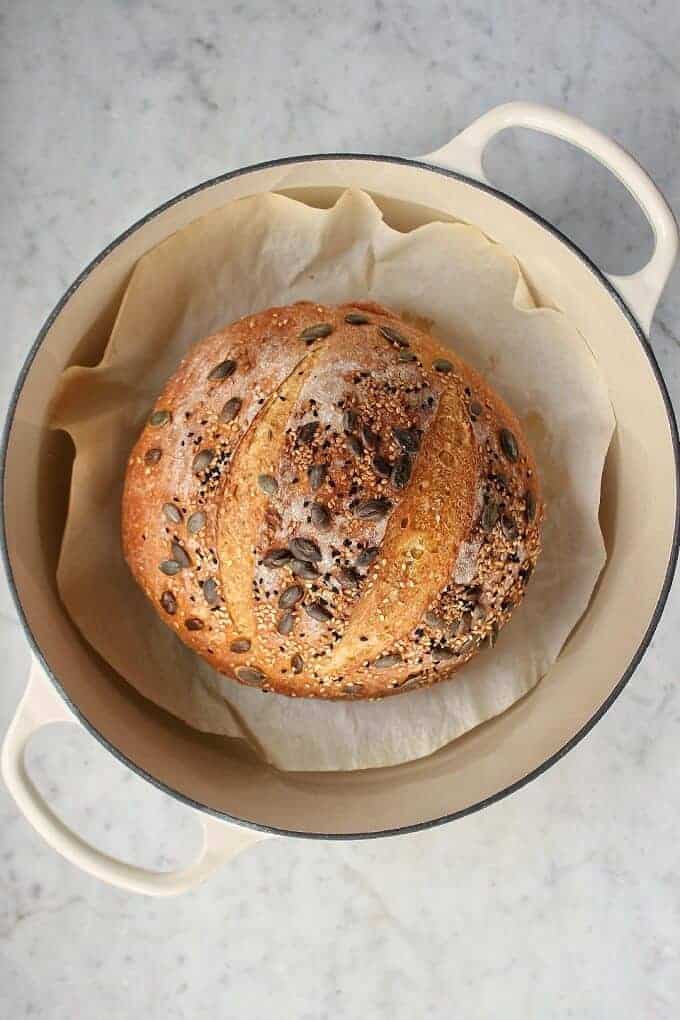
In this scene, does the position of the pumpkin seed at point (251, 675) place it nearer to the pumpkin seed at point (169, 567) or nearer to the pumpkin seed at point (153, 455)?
the pumpkin seed at point (169, 567)

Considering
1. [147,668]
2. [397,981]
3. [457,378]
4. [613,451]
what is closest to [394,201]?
[457,378]

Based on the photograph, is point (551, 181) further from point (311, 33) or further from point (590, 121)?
point (311, 33)

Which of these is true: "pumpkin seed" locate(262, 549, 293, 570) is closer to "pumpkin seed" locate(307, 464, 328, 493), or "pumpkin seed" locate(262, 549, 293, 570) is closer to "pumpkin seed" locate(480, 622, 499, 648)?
"pumpkin seed" locate(307, 464, 328, 493)

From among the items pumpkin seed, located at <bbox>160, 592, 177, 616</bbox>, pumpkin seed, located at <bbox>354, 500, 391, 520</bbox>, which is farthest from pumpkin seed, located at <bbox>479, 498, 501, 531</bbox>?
pumpkin seed, located at <bbox>160, 592, 177, 616</bbox>

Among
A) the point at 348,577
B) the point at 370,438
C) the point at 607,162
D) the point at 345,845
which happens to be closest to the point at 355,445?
the point at 370,438

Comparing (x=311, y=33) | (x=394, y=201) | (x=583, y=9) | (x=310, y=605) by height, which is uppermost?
(x=583, y=9)
